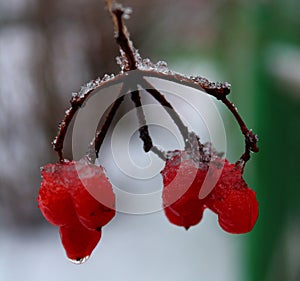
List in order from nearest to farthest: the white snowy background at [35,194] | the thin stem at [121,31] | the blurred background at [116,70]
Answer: the thin stem at [121,31], the blurred background at [116,70], the white snowy background at [35,194]

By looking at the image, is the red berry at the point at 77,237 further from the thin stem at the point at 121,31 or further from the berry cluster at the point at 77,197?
the thin stem at the point at 121,31

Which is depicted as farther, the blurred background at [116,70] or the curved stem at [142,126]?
the blurred background at [116,70]

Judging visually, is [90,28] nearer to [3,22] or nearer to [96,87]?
[3,22]

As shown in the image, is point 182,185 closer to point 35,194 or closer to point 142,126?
point 142,126

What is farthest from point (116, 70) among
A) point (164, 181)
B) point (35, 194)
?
point (164, 181)

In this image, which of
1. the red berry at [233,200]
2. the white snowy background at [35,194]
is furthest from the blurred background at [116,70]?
the red berry at [233,200]
